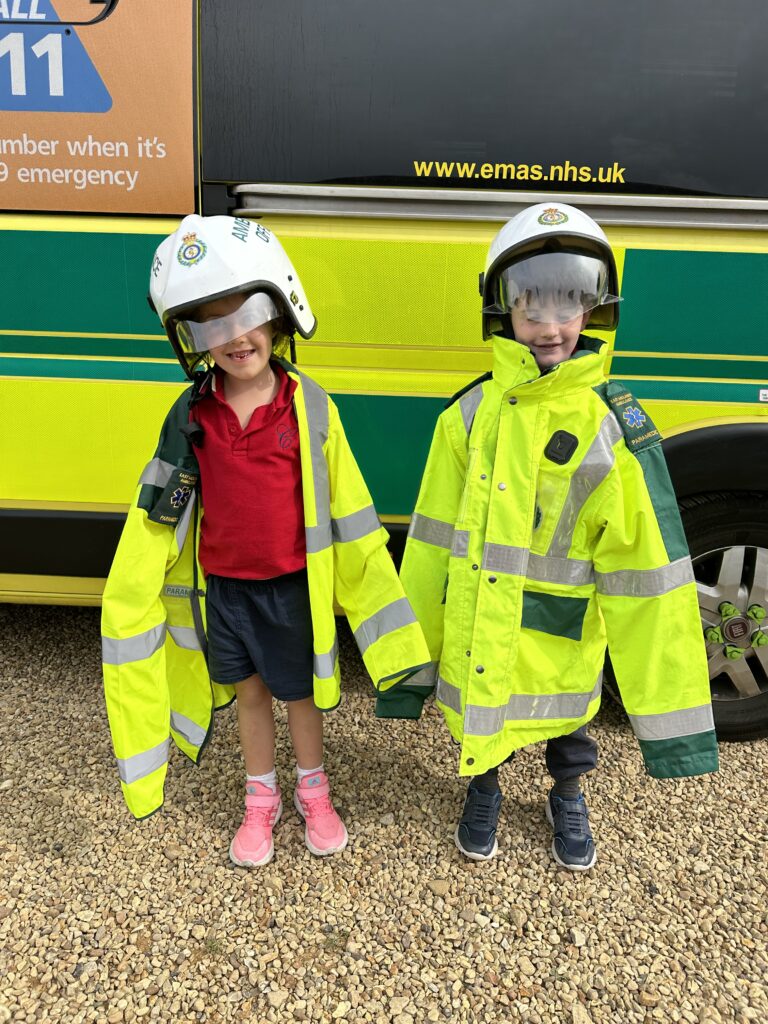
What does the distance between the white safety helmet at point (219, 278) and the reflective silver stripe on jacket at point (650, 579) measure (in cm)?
100

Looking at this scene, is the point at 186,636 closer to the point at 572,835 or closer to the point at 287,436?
the point at 287,436

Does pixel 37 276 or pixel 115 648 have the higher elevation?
pixel 37 276

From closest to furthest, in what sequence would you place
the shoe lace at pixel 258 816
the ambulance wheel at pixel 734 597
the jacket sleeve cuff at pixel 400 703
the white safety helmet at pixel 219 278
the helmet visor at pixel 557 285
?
the white safety helmet at pixel 219 278 → the helmet visor at pixel 557 285 → the jacket sleeve cuff at pixel 400 703 → the shoe lace at pixel 258 816 → the ambulance wheel at pixel 734 597

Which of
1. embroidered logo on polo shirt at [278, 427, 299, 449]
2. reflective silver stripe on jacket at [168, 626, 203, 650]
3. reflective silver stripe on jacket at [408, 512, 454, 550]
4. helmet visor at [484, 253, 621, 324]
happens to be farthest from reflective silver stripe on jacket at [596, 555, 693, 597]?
reflective silver stripe on jacket at [168, 626, 203, 650]

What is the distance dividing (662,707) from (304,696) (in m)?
0.94

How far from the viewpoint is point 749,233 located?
2312 millimetres

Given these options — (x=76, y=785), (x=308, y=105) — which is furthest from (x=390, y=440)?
(x=76, y=785)

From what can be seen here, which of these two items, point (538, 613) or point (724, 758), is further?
point (724, 758)

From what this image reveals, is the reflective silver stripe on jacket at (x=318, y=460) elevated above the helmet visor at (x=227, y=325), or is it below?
below

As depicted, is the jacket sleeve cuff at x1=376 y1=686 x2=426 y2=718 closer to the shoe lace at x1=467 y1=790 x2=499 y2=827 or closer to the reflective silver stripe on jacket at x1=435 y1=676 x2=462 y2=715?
the reflective silver stripe on jacket at x1=435 y1=676 x2=462 y2=715

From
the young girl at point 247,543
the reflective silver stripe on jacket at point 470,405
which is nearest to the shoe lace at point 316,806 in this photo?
the young girl at point 247,543

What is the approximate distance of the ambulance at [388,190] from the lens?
221 cm

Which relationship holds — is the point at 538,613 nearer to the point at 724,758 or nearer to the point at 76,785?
the point at 724,758

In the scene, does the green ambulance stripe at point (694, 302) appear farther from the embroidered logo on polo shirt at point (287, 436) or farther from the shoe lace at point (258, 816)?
the shoe lace at point (258, 816)
